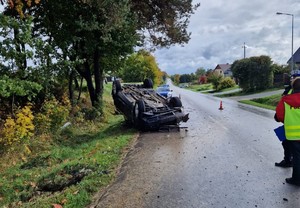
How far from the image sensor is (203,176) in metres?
6.93

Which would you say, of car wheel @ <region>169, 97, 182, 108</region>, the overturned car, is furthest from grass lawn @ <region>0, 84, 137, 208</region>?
car wheel @ <region>169, 97, 182, 108</region>

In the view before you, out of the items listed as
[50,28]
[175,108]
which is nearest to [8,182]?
[175,108]

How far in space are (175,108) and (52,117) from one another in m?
4.96

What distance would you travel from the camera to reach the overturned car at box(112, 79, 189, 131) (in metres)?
13.4

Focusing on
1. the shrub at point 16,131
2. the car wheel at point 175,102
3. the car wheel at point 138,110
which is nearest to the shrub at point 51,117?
the shrub at point 16,131

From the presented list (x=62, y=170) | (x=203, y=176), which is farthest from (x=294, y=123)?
(x=62, y=170)

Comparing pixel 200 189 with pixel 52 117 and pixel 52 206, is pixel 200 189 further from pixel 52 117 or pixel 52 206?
pixel 52 117

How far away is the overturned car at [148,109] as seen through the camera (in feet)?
44.0

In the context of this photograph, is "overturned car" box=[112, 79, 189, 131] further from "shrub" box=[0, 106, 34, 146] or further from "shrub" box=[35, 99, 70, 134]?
"shrub" box=[0, 106, 34, 146]

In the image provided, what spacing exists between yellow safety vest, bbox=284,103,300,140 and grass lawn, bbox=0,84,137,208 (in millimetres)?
3575

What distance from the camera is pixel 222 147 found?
10.0 m

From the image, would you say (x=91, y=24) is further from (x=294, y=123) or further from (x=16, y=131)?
(x=294, y=123)

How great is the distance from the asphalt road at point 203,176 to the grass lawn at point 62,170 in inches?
15.0

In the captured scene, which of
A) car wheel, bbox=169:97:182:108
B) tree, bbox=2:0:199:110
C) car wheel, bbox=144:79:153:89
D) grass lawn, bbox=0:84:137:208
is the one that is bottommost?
grass lawn, bbox=0:84:137:208
